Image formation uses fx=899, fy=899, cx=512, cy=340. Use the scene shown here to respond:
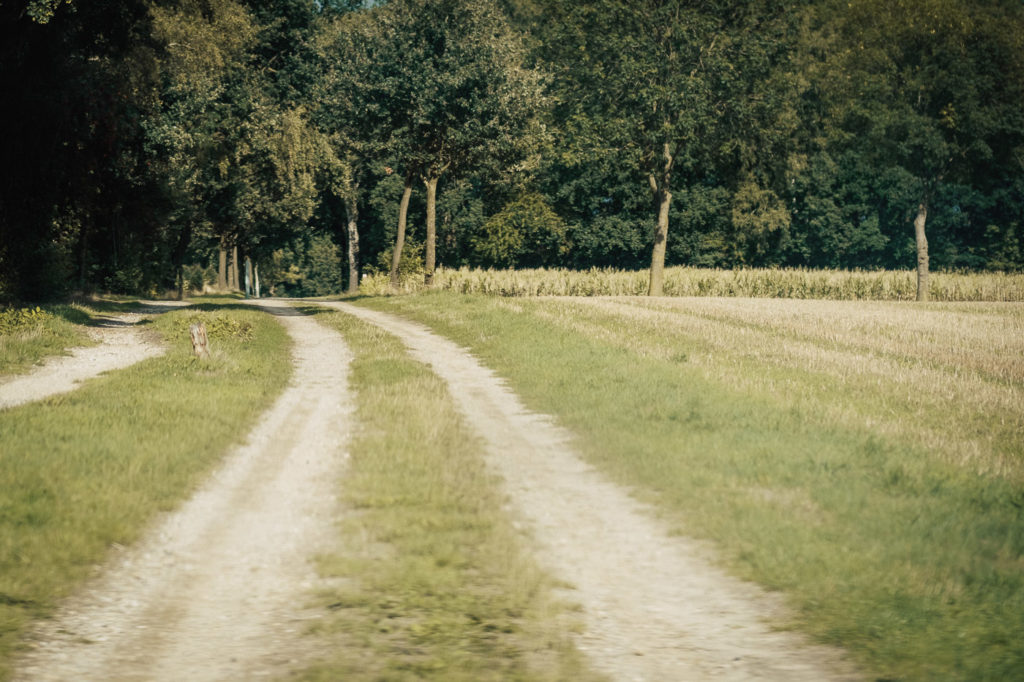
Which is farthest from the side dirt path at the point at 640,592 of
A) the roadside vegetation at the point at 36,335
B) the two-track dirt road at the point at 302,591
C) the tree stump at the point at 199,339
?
the roadside vegetation at the point at 36,335

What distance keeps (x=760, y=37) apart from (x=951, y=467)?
38888 millimetres

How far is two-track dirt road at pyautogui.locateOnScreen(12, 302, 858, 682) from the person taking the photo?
17.3 ft

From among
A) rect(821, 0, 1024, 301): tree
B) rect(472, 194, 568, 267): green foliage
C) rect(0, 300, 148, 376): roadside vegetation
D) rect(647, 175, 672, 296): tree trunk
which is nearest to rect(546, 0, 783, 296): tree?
rect(647, 175, 672, 296): tree trunk

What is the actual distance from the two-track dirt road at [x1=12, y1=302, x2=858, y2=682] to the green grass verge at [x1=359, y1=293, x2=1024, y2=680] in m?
0.42

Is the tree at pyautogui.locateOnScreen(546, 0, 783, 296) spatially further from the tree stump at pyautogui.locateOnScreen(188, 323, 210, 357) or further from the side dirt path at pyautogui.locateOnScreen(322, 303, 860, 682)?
the side dirt path at pyautogui.locateOnScreen(322, 303, 860, 682)

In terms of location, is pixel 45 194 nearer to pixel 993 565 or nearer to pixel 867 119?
pixel 993 565

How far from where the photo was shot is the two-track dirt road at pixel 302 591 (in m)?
5.27

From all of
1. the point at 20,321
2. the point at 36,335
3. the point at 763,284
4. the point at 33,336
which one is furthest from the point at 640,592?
the point at 763,284

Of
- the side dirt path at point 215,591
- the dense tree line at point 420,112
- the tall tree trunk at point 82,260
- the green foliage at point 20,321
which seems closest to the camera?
the side dirt path at point 215,591

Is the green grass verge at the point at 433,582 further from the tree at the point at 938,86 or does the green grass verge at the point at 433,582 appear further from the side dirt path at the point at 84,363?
the tree at the point at 938,86

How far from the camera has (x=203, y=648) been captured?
5418 mm

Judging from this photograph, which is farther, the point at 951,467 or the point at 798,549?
the point at 951,467

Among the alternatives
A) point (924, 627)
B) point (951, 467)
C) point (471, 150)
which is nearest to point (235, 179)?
point (471, 150)

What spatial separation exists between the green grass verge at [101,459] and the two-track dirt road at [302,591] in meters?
0.29
